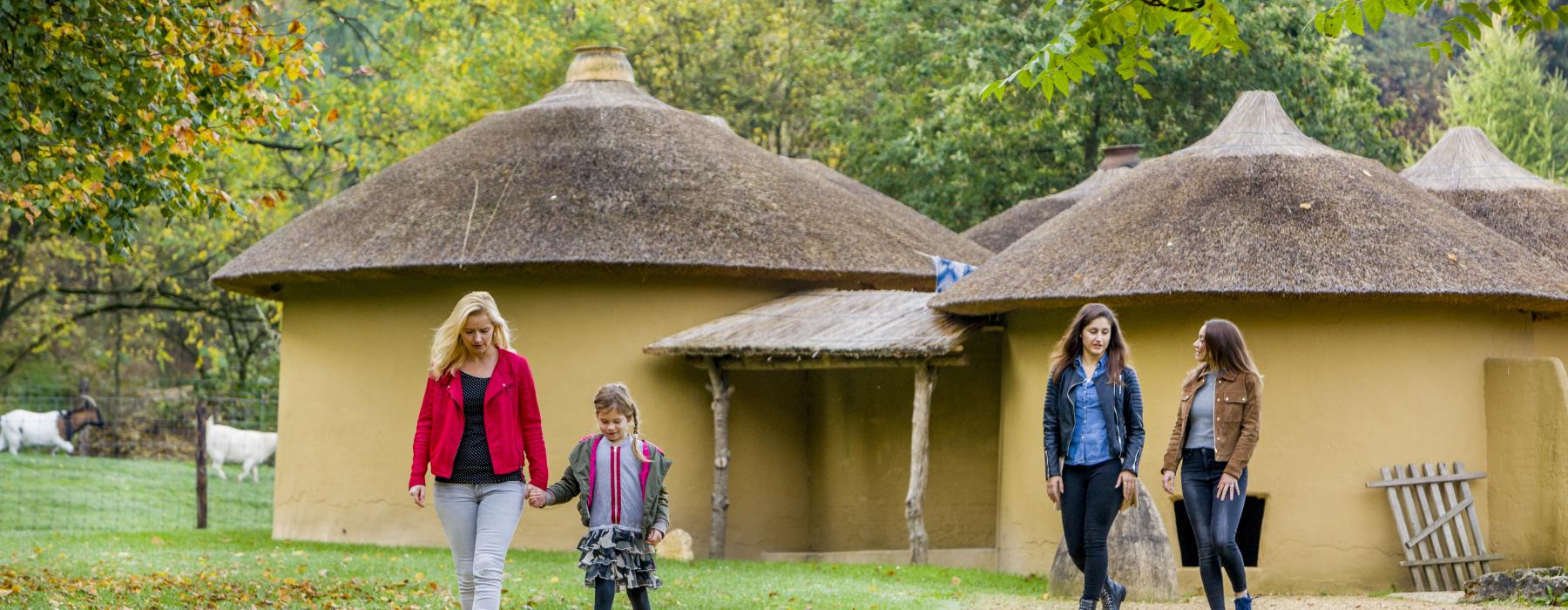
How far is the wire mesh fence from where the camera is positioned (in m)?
20.3

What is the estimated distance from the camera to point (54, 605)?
8852 millimetres

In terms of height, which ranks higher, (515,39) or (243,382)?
(515,39)

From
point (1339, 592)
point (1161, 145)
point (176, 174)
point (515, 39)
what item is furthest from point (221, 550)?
point (1161, 145)

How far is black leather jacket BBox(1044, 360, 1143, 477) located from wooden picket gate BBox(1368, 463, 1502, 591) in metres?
3.90

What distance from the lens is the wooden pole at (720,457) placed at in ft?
45.1

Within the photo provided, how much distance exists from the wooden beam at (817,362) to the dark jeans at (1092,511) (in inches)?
176

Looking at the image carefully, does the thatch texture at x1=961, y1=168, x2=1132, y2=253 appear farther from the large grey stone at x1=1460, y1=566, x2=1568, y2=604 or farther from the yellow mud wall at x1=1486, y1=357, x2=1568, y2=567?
the large grey stone at x1=1460, y1=566, x2=1568, y2=604

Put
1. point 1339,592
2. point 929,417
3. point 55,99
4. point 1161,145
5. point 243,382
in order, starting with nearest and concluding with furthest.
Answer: point 55,99 → point 1339,592 → point 929,417 → point 1161,145 → point 243,382

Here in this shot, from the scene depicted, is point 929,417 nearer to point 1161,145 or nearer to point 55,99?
point 55,99

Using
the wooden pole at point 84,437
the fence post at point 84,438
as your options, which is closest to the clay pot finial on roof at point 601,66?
the wooden pole at point 84,437

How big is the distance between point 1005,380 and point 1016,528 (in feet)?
3.75

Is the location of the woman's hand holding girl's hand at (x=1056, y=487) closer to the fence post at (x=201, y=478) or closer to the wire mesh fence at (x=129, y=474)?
the fence post at (x=201, y=478)

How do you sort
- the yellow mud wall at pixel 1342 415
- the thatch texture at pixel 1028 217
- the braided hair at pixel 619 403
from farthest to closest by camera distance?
the thatch texture at pixel 1028 217, the yellow mud wall at pixel 1342 415, the braided hair at pixel 619 403

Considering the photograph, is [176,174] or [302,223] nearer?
[176,174]
